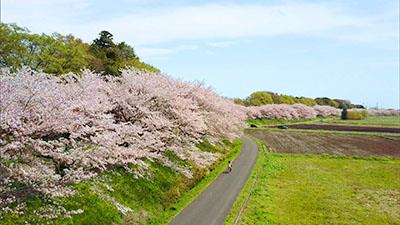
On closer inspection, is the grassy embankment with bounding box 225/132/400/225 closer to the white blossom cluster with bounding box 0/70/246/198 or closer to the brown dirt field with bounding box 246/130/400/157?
the brown dirt field with bounding box 246/130/400/157

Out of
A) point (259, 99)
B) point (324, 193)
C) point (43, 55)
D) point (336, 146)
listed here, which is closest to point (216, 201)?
point (324, 193)

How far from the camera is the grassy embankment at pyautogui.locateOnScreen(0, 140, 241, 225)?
16.7 metres

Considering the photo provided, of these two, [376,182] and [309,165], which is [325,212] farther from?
[309,165]

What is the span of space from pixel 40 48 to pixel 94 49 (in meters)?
11.8

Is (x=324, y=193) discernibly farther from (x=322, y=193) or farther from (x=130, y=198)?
(x=130, y=198)

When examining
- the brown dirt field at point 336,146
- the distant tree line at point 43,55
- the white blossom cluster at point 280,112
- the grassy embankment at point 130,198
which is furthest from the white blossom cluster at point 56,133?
the white blossom cluster at point 280,112

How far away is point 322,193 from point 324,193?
0.17 metres

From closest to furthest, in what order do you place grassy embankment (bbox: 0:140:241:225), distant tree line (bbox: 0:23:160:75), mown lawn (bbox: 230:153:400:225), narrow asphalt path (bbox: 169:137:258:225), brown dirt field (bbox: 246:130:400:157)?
grassy embankment (bbox: 0:140:241:225) → narrow asphalt path (bbox: 169:137:258:225) → mown lawn (bbox: 230:153:400:225) → distant tree line (bbox: 0:23:160:75) → brown dirt field (bbox: 246:130:400:157)

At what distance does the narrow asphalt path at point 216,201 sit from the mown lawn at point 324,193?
1.22m

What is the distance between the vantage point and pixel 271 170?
38.9 meters

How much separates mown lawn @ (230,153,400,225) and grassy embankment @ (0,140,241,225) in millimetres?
4674

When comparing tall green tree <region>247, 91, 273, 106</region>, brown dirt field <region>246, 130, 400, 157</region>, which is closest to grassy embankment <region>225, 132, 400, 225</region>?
brown dirt field <region>246, 130, 400, 157</region>

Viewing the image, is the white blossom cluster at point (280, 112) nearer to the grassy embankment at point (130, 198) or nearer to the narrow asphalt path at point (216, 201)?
the narrow asphalt path at point (216, 201)

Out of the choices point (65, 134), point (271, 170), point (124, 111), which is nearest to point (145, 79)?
point (124, 111)
